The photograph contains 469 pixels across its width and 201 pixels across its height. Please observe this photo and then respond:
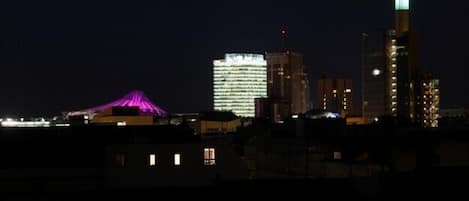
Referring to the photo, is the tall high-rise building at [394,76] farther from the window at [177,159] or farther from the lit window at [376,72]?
the window at [177,159]

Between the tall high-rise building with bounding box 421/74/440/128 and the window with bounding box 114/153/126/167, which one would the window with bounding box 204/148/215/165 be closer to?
the window with bounding box 114/153/126/167

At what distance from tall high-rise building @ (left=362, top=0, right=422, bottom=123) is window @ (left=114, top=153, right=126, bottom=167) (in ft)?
424

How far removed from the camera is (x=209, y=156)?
33.2 meters

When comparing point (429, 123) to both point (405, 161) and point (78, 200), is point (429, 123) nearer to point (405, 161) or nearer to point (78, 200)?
point (405, 161)

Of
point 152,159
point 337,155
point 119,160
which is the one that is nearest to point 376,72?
point 337,155

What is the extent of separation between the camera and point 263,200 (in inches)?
641

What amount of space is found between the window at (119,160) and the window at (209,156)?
395 cm

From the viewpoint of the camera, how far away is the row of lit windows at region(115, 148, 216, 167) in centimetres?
3048

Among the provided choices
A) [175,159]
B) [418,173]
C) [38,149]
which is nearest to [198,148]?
A: [175,159]

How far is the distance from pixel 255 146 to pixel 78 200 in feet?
113

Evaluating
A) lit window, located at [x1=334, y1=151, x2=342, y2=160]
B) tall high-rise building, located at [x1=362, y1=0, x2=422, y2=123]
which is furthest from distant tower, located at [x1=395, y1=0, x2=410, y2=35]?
lit window, located at [x1=334, y1=151, x2=342, y2=160]

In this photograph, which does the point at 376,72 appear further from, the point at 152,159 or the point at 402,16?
the point at 152,159

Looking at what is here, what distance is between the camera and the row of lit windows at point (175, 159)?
1200 inches

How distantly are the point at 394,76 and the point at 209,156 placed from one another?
134 meters
